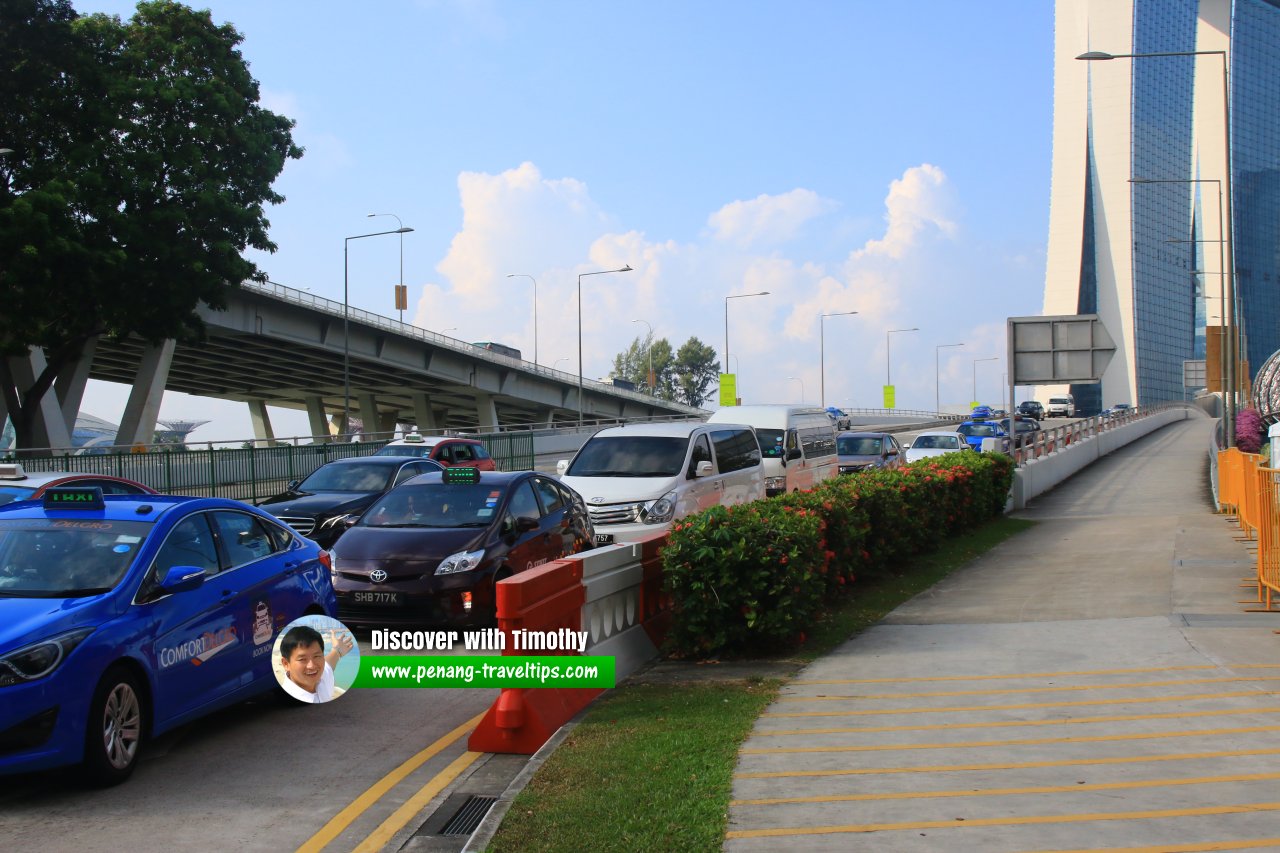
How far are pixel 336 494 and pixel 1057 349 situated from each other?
1657 cm

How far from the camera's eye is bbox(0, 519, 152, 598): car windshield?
7.00 metres

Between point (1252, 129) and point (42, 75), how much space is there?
13796 cm

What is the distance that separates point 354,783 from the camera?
6.70 meters

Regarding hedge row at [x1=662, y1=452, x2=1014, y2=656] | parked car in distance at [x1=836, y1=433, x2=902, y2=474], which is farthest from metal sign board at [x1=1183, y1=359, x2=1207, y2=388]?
hedge row at [x1=662, y1=452, x2=1014, y2=656]

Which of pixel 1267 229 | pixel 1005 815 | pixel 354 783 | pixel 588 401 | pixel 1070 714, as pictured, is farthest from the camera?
pixel 1267 229

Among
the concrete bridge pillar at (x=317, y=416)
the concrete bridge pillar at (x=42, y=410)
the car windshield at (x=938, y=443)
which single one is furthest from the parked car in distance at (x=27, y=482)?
the concrete bridge pillar at (x=317, y=416)

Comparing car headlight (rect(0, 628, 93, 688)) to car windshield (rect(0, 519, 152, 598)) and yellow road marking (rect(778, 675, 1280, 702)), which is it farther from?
yellow road marking (rect(778, 675, 1280, 702))

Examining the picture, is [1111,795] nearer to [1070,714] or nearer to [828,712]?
[1070,714]

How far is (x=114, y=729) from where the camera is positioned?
6.53 m

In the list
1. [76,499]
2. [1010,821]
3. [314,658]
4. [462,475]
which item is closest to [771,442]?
[462,475]

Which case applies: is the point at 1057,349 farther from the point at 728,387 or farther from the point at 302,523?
the point at 728,387

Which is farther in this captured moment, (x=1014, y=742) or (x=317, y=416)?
(x=317, y=416)

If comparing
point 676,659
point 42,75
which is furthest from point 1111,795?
point 42,75

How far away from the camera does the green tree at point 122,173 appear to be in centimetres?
3472
